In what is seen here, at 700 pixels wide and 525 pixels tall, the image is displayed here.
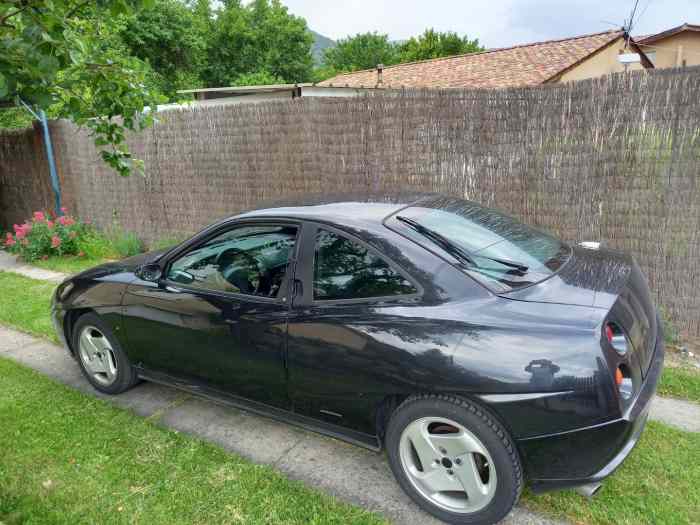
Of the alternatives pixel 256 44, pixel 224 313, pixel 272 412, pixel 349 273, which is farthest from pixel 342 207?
pixel 256 44

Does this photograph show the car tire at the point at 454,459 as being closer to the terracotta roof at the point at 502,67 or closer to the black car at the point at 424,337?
the black car at the point at 424,337

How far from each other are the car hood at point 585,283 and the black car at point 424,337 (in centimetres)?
1

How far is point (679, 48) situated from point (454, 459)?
25383mm

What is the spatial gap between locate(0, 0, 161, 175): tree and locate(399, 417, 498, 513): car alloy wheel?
2598 millimetres

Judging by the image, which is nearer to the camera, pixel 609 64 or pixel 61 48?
pixel 61 48

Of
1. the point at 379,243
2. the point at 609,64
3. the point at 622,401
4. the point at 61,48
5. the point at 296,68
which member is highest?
the point at 296,68

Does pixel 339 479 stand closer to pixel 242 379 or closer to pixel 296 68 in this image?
pixel 242 379

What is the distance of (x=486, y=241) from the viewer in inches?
114

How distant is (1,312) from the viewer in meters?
6.04

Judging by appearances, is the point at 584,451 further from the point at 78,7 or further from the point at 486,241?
the point at 78,7

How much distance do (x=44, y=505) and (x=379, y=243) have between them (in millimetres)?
2313

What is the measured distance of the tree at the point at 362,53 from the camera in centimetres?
5281

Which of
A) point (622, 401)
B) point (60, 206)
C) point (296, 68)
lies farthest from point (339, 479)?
point (296, 68)

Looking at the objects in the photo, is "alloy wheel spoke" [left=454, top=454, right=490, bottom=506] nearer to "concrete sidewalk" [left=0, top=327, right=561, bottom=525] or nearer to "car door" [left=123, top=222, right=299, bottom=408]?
"concrete sidewalk" [left=0, top=327, right=561, bottom=525]
